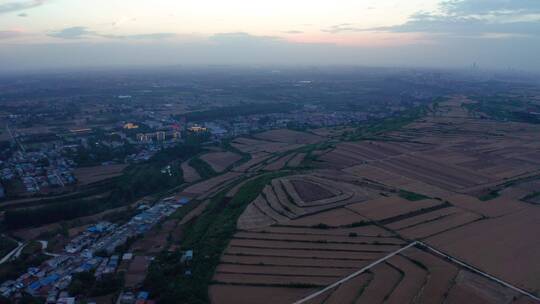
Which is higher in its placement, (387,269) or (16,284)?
(387,269)

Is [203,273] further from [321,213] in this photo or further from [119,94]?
[119,94]

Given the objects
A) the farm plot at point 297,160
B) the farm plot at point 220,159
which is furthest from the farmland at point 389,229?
the farm plot at point 220,159

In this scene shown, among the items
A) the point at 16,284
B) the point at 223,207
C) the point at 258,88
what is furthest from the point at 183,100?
the point at 16,284

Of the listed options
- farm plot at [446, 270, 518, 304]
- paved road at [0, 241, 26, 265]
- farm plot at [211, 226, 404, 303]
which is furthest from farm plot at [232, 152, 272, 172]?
farm plot at [446, 270, 518, 304]

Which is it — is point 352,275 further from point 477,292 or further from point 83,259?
point 83,259

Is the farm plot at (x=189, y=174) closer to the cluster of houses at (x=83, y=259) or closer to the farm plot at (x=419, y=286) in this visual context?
the cluster of houses at (x=83, y=259)

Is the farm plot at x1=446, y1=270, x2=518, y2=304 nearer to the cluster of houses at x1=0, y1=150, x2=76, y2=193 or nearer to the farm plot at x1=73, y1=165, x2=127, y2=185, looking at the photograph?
the farm plot at x1=73, y1=165, x2=127, y2=185
